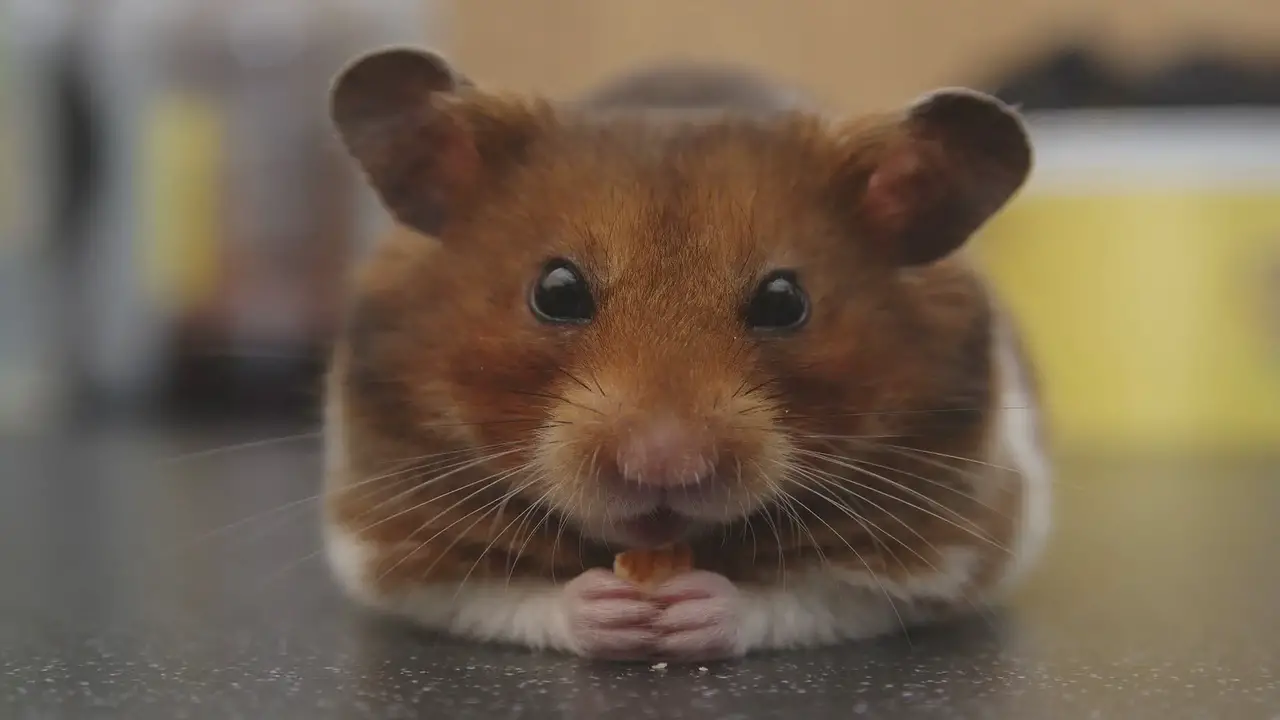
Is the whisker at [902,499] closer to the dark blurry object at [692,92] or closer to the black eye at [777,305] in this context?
the black eye at [777,305]

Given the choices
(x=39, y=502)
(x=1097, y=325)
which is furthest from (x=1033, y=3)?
(x=39, y=502)

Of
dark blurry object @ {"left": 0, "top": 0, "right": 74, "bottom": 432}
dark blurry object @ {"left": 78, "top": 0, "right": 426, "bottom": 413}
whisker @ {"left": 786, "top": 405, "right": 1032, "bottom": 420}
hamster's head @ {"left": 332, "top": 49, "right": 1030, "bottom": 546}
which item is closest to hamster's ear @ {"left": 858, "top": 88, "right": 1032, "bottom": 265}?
hamster's head @ {"left": 332, "top": 49, "right": 1030, "bottom": 546}

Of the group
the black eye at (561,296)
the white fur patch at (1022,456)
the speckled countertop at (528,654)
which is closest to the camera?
the speckled countertop at (528,654)

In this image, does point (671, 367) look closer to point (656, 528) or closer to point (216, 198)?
point (656, 528)

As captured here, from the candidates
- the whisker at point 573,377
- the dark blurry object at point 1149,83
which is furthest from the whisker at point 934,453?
the dark blurry object at point 1149,83

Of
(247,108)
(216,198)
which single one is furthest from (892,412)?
(247,108)

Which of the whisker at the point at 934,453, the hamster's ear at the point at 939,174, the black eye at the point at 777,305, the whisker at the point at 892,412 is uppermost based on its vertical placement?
the hamster's ear at the point at 939,174

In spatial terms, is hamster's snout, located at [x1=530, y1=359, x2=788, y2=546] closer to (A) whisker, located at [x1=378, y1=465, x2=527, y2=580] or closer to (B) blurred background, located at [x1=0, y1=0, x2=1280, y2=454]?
(A) whisker, located at [x1=378, y1=465, x2=527, y2=580]

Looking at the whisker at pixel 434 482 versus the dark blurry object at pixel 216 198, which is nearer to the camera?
the whisker at pixel 434 482
